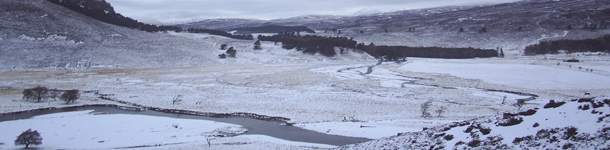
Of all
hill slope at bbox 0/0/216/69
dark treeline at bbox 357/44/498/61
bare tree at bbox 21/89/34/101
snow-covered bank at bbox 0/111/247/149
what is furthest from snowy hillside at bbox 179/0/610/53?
bare tree at bbox 21/89/34/101

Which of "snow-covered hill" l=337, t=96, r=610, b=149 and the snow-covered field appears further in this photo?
the snow-covered field

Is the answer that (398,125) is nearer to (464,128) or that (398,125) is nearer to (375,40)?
(464,128)

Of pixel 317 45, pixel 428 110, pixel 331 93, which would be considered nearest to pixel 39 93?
pixel 331 93

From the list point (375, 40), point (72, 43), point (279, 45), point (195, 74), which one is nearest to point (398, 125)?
point (195, 74)

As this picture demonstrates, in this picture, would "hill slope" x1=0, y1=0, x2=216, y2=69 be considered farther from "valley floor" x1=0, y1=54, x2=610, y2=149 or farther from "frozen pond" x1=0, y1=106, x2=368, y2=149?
"frozen pond" x1=0, y1=106, x2=368, y2=149

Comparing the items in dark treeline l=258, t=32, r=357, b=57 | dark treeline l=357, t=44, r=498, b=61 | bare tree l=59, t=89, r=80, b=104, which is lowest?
dark treeline l=357, t=44, r=498, b=61

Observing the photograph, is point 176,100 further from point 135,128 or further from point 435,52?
point 435,52
